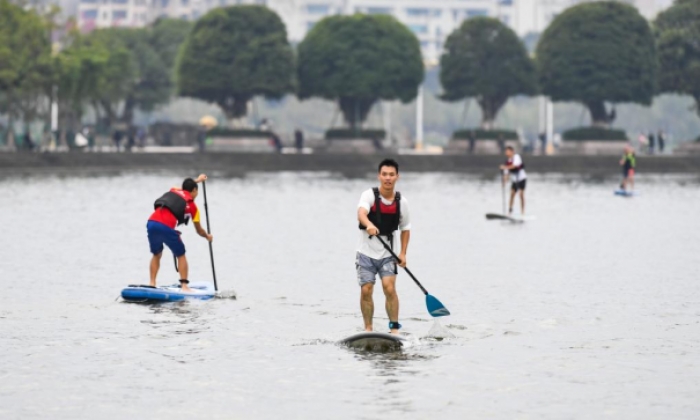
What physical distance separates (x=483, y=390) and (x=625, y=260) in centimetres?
1417

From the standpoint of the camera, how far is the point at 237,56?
9994 centimetres

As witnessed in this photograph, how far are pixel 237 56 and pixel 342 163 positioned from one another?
49.0ft

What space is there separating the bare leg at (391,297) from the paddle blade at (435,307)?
45 cm

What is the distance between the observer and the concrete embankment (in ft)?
262

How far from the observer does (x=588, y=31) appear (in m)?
99.8

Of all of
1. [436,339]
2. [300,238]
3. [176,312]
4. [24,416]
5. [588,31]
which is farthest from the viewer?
[588,31]

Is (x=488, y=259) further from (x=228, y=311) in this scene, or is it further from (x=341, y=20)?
(x=341, y=20)

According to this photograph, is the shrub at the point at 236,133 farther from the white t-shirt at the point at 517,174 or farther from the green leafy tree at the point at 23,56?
the white t-shirt at the point at 517,174

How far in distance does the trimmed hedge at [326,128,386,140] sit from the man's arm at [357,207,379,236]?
286ft

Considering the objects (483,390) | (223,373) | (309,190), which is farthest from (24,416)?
(309,190)

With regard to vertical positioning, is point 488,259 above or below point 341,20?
below

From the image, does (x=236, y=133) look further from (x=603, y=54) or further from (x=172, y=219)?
(x=172, y=219)

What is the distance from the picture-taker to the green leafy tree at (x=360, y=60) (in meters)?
102

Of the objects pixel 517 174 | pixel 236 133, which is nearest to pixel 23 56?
pixel 236 133
